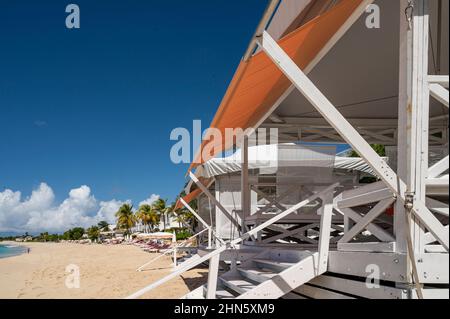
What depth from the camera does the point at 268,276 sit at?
4414 millimetres

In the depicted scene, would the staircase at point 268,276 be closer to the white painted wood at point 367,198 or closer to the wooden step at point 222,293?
the wooden step at point 222,293

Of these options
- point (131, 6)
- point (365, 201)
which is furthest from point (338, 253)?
point (131, 6)

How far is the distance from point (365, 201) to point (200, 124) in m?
4.15

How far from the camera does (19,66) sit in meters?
47.5

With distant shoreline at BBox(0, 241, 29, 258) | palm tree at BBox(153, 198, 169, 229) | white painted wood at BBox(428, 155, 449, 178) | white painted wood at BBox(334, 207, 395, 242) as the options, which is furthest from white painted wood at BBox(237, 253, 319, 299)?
palm tree at BBox(153, 198, 169, 229)

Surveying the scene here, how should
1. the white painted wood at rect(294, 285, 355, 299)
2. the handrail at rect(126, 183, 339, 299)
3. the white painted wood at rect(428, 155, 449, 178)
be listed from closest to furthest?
the white painted wood at rect(428, 155, 449, 178)
the handrail at rect(126, 183, 339, 299)
the white painted wood at rect(294, 285, 355, 299)

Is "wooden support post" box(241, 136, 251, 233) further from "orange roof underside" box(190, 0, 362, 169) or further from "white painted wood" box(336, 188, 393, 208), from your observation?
"white painted wood" box(336, 188, 393, 208)

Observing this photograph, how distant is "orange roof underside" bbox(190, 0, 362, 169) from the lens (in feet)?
12.2

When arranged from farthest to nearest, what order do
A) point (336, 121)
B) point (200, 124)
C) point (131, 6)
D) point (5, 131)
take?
point (5, 131)
point (131, 6)
point (200, 124)
point (336, 121)

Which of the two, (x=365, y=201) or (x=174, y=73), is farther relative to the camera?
(x=174, y=73)

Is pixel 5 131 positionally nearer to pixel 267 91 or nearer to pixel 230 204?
pixel 230 204

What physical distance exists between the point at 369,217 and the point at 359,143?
28.2 inches

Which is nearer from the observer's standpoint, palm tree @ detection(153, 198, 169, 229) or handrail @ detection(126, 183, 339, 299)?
handrail @ detection(126, 183, 339, 299)

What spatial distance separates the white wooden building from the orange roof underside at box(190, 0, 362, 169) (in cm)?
2
